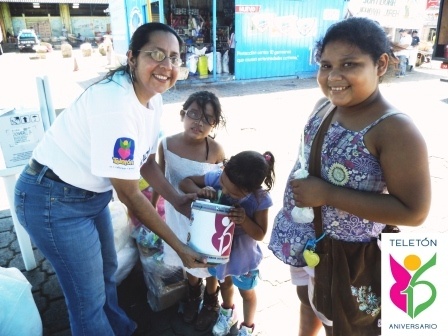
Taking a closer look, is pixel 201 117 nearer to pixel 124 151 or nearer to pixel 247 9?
pixel 124 151

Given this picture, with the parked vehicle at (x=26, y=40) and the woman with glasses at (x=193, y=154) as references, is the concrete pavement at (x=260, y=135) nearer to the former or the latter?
the woman with glasses at (x=193, y=154)

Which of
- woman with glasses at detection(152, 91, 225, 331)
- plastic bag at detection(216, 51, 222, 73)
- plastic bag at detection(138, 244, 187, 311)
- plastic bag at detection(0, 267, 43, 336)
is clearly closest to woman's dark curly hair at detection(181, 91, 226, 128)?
woman with glasses at detection(152, 91, 225, 331)

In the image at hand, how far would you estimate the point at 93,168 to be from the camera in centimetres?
136

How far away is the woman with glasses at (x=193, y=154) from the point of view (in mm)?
2002

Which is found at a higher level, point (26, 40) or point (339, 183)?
point (26, 40)

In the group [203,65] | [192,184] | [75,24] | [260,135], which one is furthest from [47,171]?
[75,24]

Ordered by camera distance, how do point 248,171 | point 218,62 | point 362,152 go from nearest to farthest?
1. point 362,152
2. point 248,171
3. point 218,62

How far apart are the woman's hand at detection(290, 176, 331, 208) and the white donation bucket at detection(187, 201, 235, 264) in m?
0.36

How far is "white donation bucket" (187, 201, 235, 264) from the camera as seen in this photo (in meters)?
1.44

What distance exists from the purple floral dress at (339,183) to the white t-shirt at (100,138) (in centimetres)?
70

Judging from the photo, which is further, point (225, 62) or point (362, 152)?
point (225, 62)

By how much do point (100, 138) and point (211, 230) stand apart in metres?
0.60

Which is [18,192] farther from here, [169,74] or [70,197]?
[169,74]

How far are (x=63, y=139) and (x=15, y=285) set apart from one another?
0.89m
